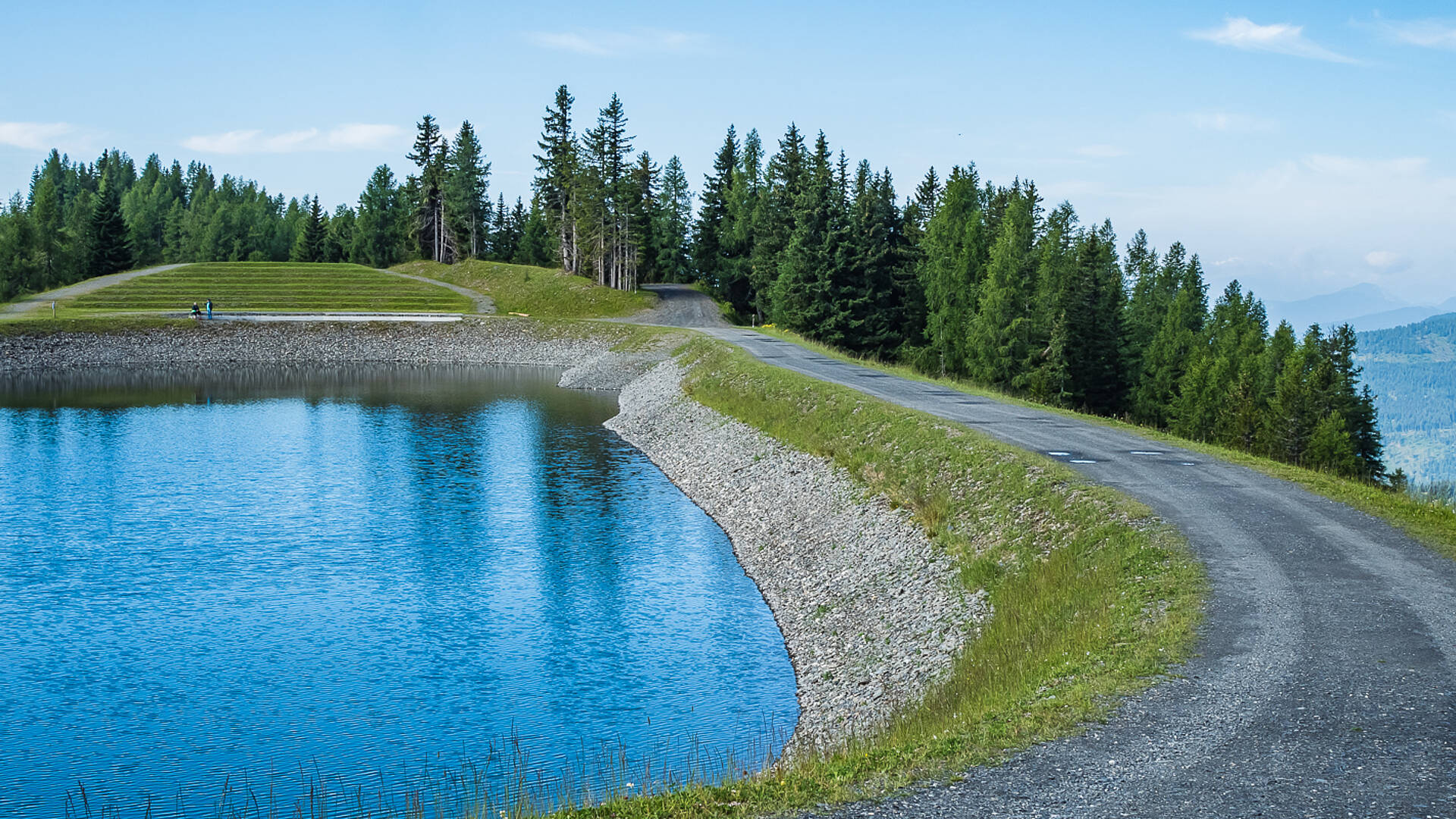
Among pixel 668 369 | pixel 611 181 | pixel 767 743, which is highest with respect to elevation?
pixel 611 181

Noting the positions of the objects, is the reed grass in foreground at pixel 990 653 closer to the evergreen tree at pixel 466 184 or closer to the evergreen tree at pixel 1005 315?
the evergreen tree at pixel 1005 315

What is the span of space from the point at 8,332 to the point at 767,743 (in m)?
83.5

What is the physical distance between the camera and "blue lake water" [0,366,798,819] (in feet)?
51.5

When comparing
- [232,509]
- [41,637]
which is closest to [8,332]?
[232,509]

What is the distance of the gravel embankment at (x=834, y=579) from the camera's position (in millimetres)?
18000

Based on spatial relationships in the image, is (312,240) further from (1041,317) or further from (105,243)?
(1041,317)

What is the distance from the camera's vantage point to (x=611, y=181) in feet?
348

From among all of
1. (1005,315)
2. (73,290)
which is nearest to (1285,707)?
(1005,315)

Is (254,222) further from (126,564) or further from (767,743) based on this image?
(767,743)

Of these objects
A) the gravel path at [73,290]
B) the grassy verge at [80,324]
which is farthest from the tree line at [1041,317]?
the gravel path at [73,290]

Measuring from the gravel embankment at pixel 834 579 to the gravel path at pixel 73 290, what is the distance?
252ft

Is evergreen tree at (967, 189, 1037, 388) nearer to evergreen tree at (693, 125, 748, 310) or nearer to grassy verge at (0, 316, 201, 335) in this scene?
Result: evergreen tree at (693, 125, 748, 310)

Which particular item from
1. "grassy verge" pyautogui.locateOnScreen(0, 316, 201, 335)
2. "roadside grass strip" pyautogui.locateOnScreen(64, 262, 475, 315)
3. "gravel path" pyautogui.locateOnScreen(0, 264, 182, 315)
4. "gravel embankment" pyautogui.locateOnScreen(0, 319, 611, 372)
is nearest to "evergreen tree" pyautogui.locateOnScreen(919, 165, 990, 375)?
"gravel embankment" pyautogui.locateOnScreen(0, 319, 611, 372)

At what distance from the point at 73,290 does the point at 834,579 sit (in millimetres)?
99574
